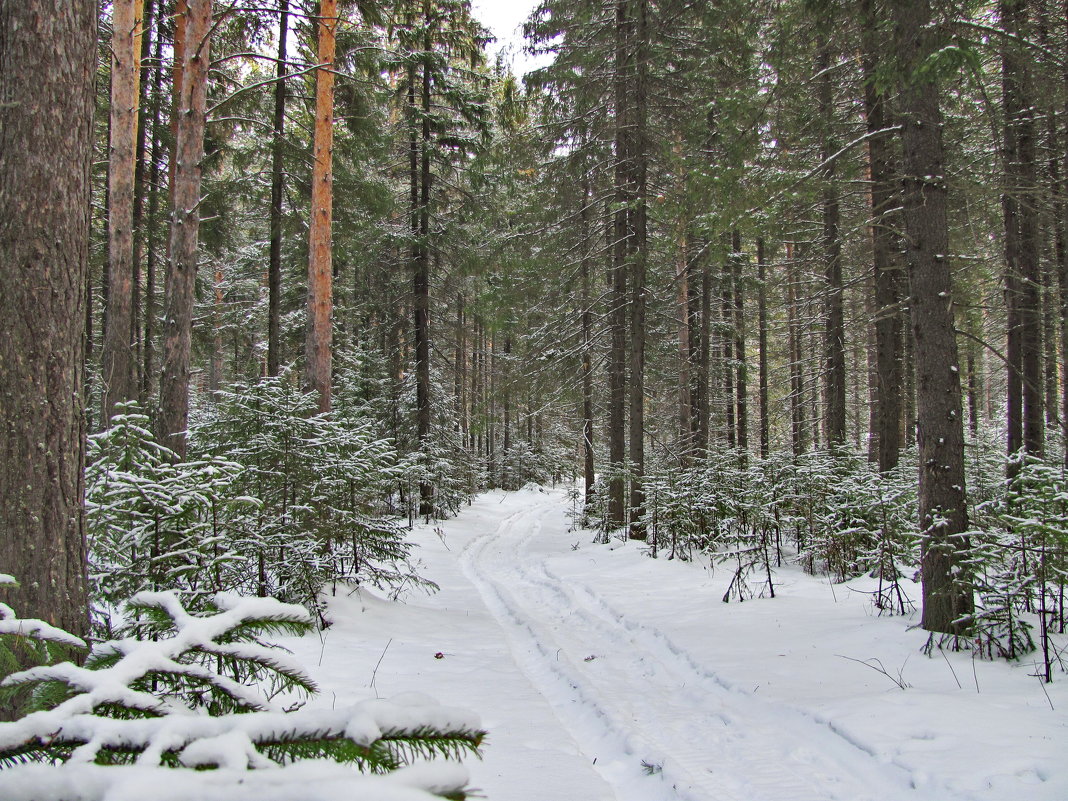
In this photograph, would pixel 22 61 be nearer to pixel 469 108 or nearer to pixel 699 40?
pixel 699 40

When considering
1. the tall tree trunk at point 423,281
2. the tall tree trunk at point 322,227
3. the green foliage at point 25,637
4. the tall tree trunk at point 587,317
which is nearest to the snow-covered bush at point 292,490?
the green foliage at point 25,637

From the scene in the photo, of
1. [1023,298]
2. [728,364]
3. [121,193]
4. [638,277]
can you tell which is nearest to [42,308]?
[121,193]

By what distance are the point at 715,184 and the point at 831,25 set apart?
1918mm

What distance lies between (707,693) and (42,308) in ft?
16.8

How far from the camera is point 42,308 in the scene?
108 inches

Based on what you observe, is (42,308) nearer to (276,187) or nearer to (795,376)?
(276,187)

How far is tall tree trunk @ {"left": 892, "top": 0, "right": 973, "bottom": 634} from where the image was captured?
202 inches

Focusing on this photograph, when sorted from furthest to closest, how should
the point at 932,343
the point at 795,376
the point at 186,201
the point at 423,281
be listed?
the point at 795,376 → the point at 423,281 → the point at 186,201 → the point at 932,343

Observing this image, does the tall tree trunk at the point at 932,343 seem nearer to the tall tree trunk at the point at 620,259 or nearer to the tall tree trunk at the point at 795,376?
the tall tree trunk at the point at 620,259

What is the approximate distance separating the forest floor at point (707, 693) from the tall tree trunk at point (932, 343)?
699 millimetres

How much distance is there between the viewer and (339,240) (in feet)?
51.1

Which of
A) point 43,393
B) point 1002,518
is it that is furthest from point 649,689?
point 43,393

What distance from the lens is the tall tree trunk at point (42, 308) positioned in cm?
267

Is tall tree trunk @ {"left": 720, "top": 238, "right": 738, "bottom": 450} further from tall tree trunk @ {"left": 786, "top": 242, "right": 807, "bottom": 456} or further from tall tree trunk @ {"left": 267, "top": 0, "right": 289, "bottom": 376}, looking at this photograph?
tall tree trunk @ {"left": 267, "top": 0, "right": 289, "bottom": 376}
